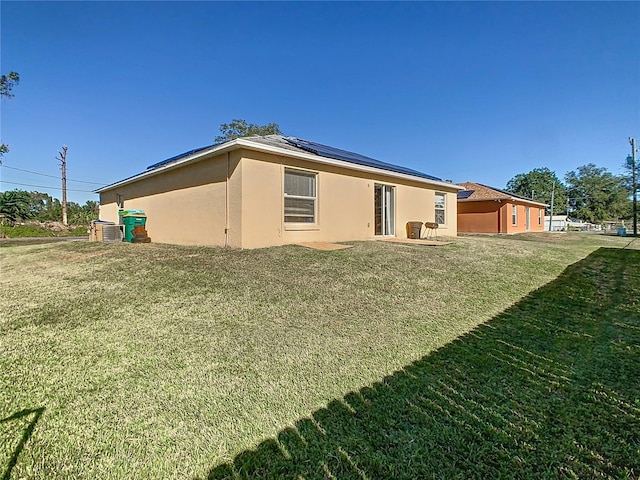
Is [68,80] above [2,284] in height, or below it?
above

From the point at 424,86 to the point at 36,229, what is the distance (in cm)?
2649

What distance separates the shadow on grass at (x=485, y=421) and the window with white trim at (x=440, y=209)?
11.9m

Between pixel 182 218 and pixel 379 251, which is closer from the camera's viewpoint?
pixel 379 251

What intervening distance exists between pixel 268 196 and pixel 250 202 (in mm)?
598

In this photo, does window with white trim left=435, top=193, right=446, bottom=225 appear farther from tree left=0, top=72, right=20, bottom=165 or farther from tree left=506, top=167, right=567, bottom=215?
tree left=506, top=167, right=567, bottom=215

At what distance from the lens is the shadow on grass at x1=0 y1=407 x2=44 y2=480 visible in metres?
1.74

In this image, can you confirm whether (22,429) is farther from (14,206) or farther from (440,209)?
(14,206)

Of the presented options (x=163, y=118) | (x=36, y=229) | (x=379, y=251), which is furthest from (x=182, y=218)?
Answer: (x=36, y=229)

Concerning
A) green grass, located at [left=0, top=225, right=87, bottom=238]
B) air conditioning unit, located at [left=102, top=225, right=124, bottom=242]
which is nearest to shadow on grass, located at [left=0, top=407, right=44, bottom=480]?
air conditioning unit, located at [left=102, top=225, right=124, bottom=242]

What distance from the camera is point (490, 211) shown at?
21.3 m

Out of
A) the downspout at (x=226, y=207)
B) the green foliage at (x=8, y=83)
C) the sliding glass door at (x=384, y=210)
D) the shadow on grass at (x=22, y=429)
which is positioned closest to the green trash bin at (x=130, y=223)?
the downspout at (x=226, y=207)

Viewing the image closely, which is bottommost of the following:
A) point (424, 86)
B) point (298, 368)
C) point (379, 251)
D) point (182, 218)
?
point (298, 368)

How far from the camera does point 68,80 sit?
12.9 m

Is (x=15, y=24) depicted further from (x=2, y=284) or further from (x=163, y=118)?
(x=2, y=284)
